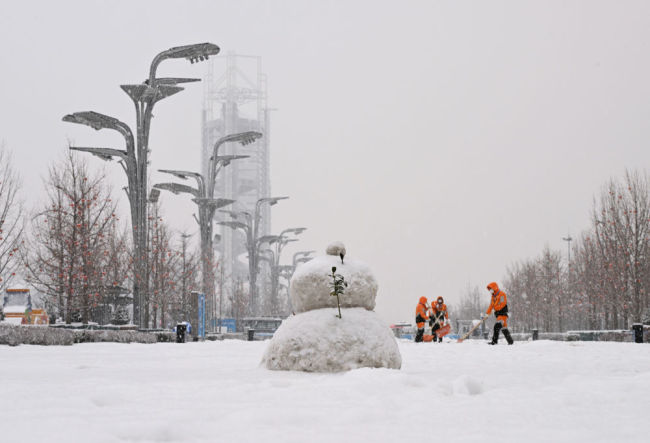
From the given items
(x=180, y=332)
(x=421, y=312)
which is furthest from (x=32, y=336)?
(x=421, y=312)

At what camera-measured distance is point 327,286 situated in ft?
24.7

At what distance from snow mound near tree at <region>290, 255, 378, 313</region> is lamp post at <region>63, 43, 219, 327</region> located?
33.0 feet

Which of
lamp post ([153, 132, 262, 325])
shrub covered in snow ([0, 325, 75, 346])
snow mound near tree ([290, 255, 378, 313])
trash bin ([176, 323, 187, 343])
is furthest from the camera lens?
lamp post ([153, 132, 262, 325])

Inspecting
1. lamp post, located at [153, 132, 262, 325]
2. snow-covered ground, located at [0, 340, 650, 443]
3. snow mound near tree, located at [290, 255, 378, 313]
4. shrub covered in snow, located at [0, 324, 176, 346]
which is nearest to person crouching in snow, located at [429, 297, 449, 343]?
lamp post, located at [153, 132, 262, 325]

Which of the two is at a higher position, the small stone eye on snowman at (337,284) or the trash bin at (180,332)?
the small stone eye on snowman at (337,284)

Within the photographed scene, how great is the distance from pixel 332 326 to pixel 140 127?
40.0 ft

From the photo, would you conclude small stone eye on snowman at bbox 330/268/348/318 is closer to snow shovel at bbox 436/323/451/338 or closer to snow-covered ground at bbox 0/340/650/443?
snow-covered ground at bbox 0/340/650/443

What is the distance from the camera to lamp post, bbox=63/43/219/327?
54.8 feet

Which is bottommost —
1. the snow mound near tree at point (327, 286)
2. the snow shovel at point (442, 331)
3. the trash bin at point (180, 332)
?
the snow shovel at point (442, 331)

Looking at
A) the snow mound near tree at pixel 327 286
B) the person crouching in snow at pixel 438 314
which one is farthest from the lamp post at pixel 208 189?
the snow mound near tree at pixel 327 286

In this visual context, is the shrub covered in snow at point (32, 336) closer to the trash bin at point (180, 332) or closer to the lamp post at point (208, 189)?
the trash bin at point (180, 332)

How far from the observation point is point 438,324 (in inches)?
879

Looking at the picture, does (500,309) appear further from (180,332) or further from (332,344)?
(332,344)

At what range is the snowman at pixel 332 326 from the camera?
6.85m
